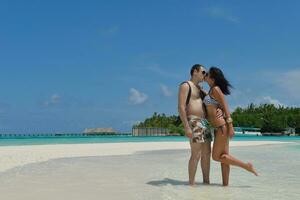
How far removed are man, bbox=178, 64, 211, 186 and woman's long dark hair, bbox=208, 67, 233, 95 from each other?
184 mm

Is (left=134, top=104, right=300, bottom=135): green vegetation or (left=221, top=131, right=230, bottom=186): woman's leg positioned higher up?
(left=134, top=104, right=300, bottom=135): green vegetation

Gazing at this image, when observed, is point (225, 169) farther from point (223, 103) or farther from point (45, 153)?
point (45, 153)

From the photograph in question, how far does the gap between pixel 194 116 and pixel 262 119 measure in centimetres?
11453

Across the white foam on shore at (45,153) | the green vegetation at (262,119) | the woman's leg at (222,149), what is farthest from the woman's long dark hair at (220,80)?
the green vegetation at (262,119)

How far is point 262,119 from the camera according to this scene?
118 meters

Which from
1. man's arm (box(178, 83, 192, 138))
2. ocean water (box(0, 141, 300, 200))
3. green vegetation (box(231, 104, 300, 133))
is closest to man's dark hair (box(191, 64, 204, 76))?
man's arm (box(178, 83, 192, 138))

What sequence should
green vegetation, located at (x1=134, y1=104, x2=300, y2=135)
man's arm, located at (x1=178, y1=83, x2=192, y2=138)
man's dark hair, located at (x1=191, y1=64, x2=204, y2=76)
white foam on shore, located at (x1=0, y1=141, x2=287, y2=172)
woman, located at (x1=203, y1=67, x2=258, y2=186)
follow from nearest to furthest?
man's arm, located at (x1=178, y1=83, x2=192, y2=138), woman, located at (x1=203, y1=67, x2=258, y2=186), man's dark hair, located at (x1=191, y1=64, x2=204, y2=76), white foam on shore, located at (x1=0, y1=141, x2=287, y2=172), green vegetation, located at (x1=134, y1=104, x2=300, y2=135)

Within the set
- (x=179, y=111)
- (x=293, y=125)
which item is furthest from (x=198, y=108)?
(x=293, y=125)

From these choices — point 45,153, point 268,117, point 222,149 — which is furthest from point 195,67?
point 268,117

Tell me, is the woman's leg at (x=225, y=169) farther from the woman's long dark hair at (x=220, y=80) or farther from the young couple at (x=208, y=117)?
the woman's long dark hair at (x=220, y=80)

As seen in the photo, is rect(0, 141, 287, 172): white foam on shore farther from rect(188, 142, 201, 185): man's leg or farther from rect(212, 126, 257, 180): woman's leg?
rect(212, 126, 257, 180): woman's leg

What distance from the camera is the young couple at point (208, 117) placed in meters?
6.91

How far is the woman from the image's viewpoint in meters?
6.93

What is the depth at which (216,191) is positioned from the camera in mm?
6559
